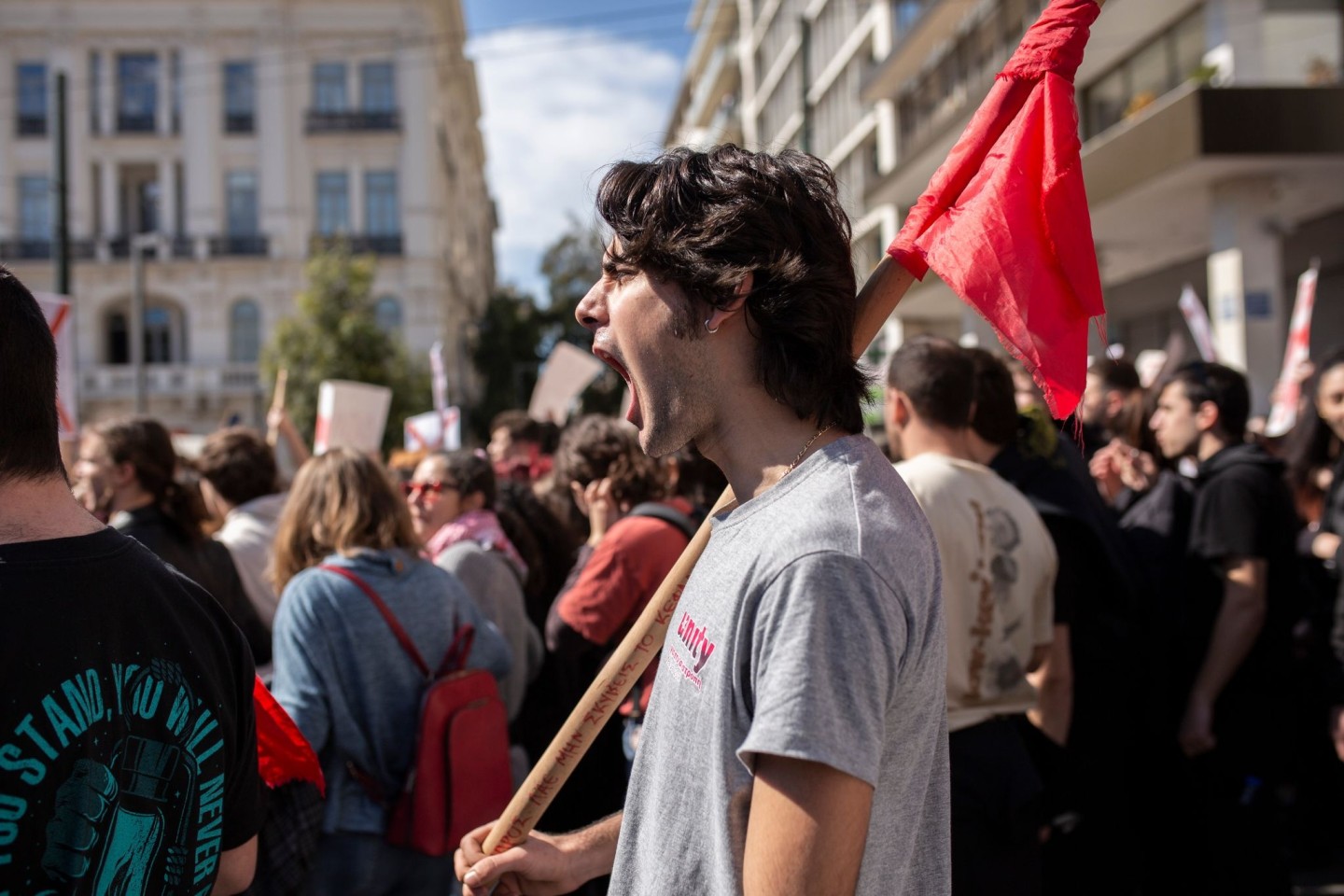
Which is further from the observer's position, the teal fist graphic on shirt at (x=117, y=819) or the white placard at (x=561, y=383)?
the white placard at (x=561, y=383)

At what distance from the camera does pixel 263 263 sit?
4184 centimetres

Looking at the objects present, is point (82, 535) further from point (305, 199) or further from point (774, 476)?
point (305, 199)

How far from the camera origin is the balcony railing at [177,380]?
41.4m

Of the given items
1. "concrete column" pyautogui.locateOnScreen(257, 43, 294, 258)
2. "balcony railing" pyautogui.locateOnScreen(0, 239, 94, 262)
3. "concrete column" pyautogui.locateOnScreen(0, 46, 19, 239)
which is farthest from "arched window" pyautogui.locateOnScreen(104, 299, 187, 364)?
"concrete column" pyautogui.locateOnScreen(257, 43, 294, 258)

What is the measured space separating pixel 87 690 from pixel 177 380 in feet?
142

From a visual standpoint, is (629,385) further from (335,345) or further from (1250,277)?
(335,345)

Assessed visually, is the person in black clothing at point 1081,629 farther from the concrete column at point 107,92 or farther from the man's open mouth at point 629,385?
the concrete column at point 107,92

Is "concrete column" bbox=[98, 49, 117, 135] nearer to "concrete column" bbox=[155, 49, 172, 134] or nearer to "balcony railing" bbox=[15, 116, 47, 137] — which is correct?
"concrete column" bbox=[155, 49, 172, 134]

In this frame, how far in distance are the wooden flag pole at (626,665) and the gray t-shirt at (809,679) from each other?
179 millimetres

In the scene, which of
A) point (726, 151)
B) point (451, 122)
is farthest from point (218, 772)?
point (451, 122)

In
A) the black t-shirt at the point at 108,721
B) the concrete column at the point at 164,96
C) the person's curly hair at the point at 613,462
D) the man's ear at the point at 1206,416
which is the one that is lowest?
the black t-shirt at the point at 108,721

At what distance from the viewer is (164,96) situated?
42375mm

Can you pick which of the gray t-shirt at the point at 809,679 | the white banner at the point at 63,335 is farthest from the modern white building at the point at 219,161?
the gray t-shirt at the point at 809,679

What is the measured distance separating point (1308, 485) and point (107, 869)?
19.1 feet
